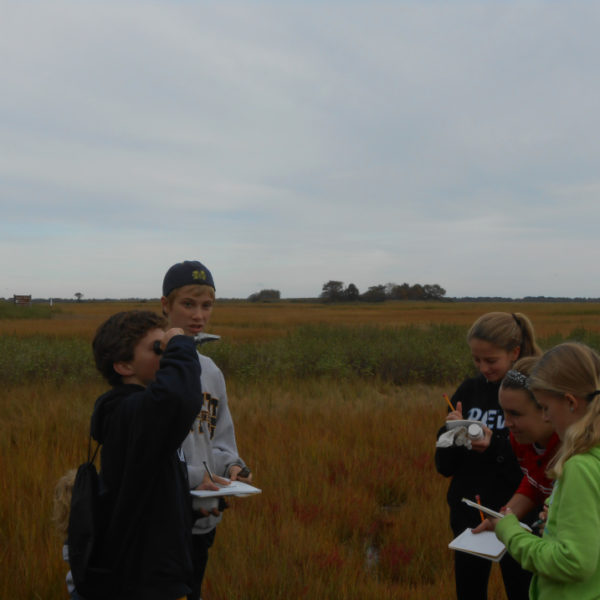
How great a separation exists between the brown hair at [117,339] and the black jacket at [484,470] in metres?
1.52

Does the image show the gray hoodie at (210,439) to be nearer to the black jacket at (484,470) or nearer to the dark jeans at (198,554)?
the dark jeans at (198,554)

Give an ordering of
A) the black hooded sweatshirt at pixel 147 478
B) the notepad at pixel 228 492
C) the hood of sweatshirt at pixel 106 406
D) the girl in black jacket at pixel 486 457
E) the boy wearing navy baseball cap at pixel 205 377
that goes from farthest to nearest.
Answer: the girl in black jacket at pixel 486 457
the boy wearing navy baseball cap at pixel 205 377
the notepad at pixel 228 492
the hood of sweatshirt at pixel 106 406
the black hooded sweatshirt at pixel 147 478

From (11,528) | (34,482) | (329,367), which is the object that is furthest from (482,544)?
(329,367)

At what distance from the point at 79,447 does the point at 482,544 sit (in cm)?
422

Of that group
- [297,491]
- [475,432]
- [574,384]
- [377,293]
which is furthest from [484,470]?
[377,293]

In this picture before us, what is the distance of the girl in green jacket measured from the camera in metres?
1.54

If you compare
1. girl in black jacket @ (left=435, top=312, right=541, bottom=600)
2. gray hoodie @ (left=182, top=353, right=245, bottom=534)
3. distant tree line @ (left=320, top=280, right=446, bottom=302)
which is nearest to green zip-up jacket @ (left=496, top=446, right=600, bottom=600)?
girl in black jacket @ (left=435, top=312, right=541, bottom=600)

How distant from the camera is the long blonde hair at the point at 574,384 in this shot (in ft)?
5.31

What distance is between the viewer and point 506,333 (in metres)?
2.61

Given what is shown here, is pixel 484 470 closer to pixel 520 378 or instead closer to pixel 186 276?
pixel 520 378

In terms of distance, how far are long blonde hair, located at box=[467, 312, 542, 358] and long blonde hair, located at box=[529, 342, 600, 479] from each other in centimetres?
77

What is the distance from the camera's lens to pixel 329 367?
1059 centimetres

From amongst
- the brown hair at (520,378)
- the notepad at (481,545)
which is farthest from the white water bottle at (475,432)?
the notepad at (481,545)

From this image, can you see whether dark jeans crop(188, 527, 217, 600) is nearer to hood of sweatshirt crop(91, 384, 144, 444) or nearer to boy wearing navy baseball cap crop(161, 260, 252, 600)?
boy wearing navy baseball cap crop(161, 260, 252, 600)
